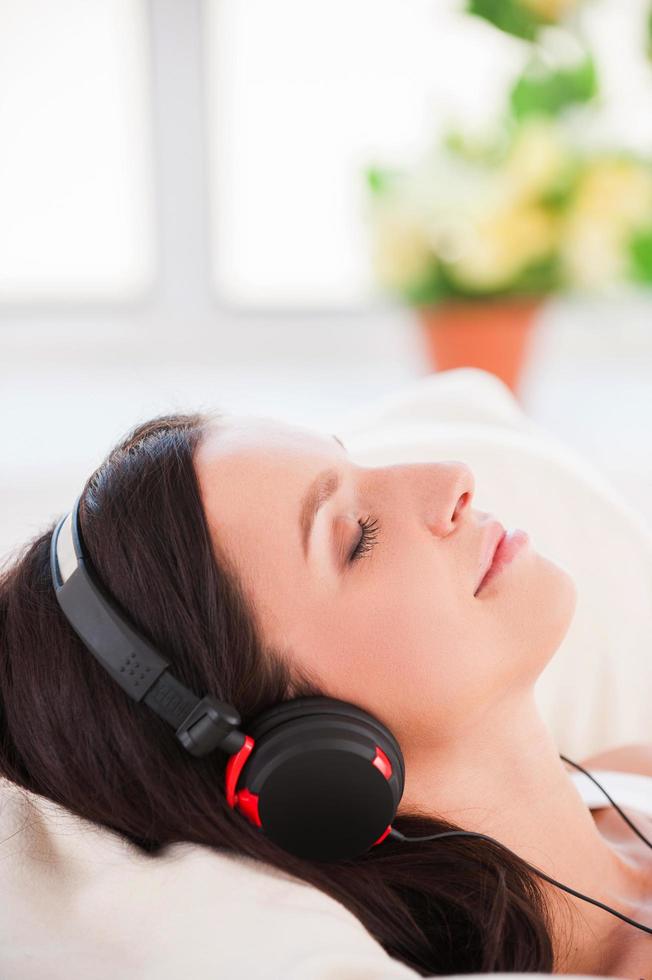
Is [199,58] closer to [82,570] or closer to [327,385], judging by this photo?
[327,385]

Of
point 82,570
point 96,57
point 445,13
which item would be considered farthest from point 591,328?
point 82,570

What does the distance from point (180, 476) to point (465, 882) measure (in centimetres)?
47

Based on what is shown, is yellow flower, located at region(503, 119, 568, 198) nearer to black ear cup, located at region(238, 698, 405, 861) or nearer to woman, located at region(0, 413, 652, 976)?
woman, located at region(0, 413, 652, 976)

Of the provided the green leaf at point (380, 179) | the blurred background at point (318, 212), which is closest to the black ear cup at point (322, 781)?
the blurred background at point (318, 212)

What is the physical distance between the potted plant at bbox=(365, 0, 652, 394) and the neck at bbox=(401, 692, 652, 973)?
4.58 feet

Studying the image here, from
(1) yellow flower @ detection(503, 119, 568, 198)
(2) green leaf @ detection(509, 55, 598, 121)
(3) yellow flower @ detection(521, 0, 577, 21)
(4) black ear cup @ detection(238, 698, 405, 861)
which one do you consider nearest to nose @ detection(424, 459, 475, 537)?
(4) black ear cup @ detection(238, 698, 405, 861)

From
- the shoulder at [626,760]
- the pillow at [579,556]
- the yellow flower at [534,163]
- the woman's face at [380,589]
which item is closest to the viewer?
the woman's face at [380,589]

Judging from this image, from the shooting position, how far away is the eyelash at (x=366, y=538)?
930 millimetres

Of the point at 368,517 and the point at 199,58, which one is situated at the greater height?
the point at 199,58

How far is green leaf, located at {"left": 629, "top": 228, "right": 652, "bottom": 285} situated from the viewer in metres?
2.25

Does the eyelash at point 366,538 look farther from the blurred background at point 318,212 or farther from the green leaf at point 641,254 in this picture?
the green leaf at point 641,254

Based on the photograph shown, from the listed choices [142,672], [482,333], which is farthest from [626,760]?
[482,333]

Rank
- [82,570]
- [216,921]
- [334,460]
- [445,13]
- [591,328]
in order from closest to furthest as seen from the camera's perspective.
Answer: [216,921]
[82,570]
[334,460]
[445,13]
[591,328]

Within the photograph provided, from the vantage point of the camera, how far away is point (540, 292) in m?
2.25
